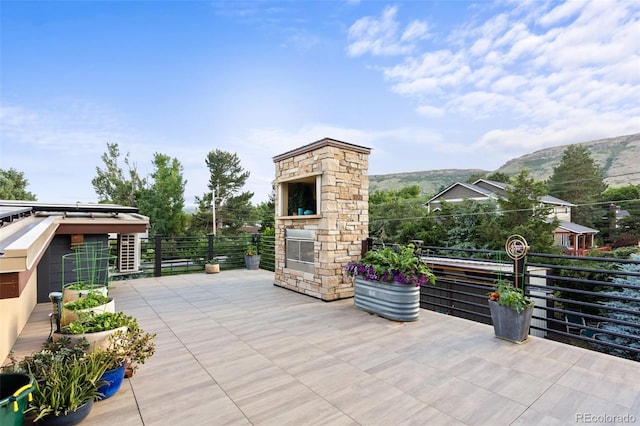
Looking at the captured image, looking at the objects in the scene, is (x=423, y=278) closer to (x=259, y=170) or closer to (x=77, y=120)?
(x=77, y=120)

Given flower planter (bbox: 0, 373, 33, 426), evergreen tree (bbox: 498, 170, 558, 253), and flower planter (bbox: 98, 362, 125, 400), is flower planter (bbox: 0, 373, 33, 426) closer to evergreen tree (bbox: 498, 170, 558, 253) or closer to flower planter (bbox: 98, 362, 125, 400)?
flower planter (bbox: 98, 362, 125, 400)

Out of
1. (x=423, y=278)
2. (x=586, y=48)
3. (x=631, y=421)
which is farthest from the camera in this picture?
(x=586, y=48)

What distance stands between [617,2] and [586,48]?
3.49 feet

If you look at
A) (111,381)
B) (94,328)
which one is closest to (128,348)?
(111,381)

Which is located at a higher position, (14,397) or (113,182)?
(113,182)

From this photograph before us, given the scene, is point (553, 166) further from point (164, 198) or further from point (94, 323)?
point (94, 323)

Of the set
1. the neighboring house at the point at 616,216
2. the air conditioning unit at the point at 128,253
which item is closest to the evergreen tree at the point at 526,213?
the neighboring house at the point at 616,216

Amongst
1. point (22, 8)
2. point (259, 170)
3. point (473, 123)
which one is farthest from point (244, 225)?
point (22, 8)

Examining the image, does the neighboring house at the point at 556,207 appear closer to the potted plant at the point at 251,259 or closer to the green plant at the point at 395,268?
the potted plant at the point at 251,259

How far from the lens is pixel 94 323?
246 centimetres

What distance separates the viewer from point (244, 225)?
25609mm

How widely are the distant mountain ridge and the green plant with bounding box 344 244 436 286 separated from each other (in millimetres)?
18296

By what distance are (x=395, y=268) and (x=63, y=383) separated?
3.47 meters

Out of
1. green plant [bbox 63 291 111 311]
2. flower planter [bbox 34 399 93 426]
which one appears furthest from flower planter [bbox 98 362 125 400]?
green plant [bbox 63 291 111 311]
